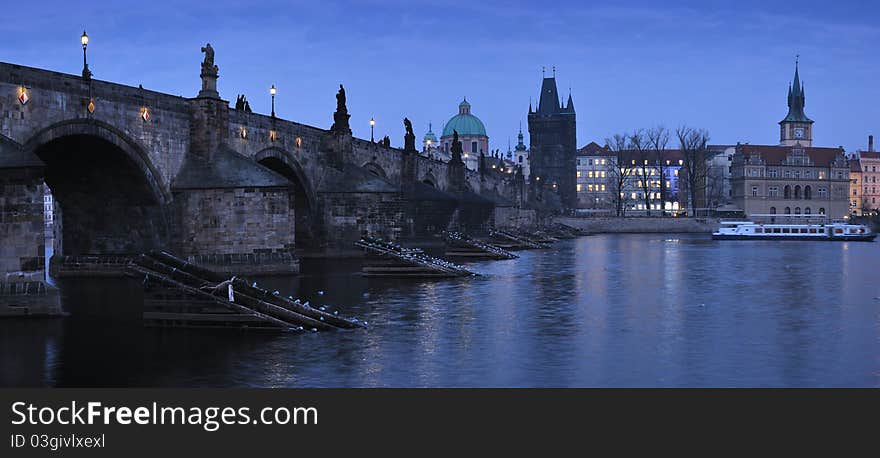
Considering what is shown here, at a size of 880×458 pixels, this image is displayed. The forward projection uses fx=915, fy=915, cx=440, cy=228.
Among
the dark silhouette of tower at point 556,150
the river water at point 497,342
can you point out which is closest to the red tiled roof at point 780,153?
the dark silhouette of tower at point 556,150

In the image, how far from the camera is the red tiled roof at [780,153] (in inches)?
6491

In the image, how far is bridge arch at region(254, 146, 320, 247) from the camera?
5016 centimetres

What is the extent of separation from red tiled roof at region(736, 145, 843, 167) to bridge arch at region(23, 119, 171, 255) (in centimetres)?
14364

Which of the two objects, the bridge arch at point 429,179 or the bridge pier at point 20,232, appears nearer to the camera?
the bridge pier at point 20,232

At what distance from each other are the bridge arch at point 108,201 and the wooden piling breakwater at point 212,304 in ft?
44.7

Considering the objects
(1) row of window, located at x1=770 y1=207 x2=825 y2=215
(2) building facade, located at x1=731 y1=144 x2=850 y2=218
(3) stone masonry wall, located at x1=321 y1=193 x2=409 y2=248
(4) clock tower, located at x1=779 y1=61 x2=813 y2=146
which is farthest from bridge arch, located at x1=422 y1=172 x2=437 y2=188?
(4) clock tower, located at x1=779 y1=61 x2=813 y2=146

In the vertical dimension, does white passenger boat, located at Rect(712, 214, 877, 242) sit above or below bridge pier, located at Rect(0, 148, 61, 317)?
below

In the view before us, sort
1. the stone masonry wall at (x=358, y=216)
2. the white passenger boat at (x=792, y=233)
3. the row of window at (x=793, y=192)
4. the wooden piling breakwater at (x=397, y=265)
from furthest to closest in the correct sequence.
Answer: the row of window at (x=793, y=192) → the white passenger boat at (x=792, y=233) → the stone masonry wall at (x=358, y=216) → the wooden piling breakwater at (x=397, y=265)

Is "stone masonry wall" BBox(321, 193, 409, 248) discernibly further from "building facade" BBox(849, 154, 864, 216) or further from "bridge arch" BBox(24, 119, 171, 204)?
"building facade" BBox(849, 154, 864, 216)

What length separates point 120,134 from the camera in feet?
114

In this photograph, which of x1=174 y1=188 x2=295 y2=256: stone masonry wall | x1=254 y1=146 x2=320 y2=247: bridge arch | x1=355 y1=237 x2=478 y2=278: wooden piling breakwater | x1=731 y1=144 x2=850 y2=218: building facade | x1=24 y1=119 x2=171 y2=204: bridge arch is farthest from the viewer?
x1=731 y1=144 x2=850 y2=218: building facade

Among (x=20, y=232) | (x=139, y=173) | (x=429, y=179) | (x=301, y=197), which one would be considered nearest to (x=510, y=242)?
(x=429, y=179)

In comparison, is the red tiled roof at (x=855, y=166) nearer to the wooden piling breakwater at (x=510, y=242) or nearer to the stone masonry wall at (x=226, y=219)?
the wooden piling breakwater at (x=510, y=242)

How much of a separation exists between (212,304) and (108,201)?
674 inches
